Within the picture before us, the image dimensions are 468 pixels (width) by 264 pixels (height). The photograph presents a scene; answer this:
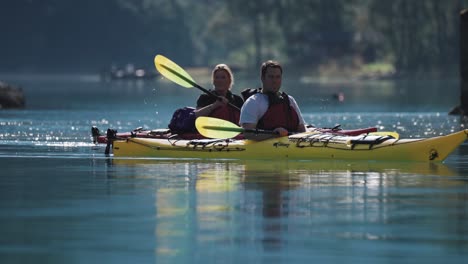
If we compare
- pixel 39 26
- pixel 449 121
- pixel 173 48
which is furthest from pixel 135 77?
pixel 449 121

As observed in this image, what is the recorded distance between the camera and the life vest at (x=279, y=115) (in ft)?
73.4

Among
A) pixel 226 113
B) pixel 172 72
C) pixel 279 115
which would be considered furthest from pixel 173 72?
pixel 279 115

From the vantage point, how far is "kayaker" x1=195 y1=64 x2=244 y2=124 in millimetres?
23422

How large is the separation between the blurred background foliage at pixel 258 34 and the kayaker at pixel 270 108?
103492 mm

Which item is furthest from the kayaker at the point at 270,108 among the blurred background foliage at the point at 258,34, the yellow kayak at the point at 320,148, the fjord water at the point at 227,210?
the blurred background foliage at the point at 258,34

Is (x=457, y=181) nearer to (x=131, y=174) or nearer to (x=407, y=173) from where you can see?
(x=407, y=173)

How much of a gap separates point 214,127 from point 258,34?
132034 millimetres

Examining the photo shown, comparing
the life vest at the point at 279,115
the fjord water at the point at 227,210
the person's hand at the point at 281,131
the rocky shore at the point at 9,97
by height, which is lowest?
the fjord water at the point at 227,210

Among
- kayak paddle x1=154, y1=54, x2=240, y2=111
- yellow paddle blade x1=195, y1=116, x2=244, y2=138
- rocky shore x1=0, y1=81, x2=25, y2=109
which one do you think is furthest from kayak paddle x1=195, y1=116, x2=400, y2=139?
rocky shore x1=0, y1=81, x2=25, y2=109

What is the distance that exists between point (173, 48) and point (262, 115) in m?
172

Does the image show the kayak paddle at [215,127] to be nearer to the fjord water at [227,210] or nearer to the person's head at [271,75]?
the fjord water at [227,210]

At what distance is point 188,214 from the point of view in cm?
1528

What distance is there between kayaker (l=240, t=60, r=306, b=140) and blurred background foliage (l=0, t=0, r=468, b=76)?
103492 millimetres

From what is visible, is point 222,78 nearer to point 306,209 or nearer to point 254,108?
point 254,108
